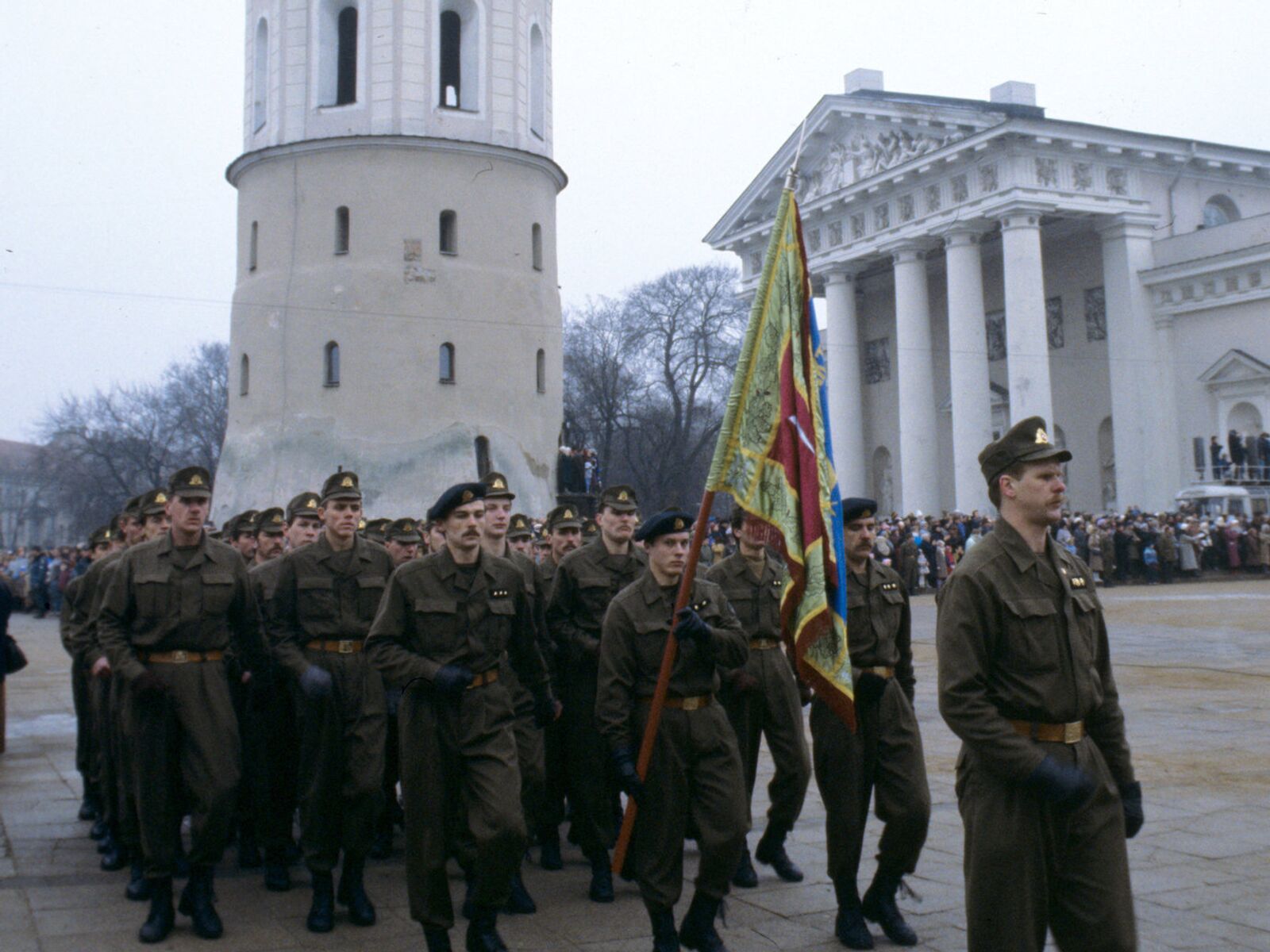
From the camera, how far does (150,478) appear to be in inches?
2667

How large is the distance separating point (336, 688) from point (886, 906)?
3.12 m

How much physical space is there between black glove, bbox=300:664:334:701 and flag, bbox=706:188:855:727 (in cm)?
241

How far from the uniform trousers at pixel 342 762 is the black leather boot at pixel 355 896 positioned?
0.05 metres

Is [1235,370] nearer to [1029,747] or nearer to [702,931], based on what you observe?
[702,931]

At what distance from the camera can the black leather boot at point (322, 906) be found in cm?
662

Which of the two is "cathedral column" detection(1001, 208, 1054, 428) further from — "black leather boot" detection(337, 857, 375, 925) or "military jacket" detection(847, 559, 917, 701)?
"black leather boot" detection(337, 857, 375, 925)

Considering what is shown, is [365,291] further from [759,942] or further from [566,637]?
[759,942]

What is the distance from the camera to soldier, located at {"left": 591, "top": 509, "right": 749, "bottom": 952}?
596 centimetres

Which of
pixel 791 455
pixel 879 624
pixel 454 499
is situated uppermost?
pixel 791 455

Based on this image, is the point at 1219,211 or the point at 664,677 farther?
the point at 1219,211

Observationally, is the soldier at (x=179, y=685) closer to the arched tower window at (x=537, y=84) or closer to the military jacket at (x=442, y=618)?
the military jacket at (x=442, y=618)

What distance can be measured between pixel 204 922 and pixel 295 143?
1210 inches

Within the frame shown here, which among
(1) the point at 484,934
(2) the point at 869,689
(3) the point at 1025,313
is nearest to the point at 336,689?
(1) the point at 484,934

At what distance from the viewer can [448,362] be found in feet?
114
